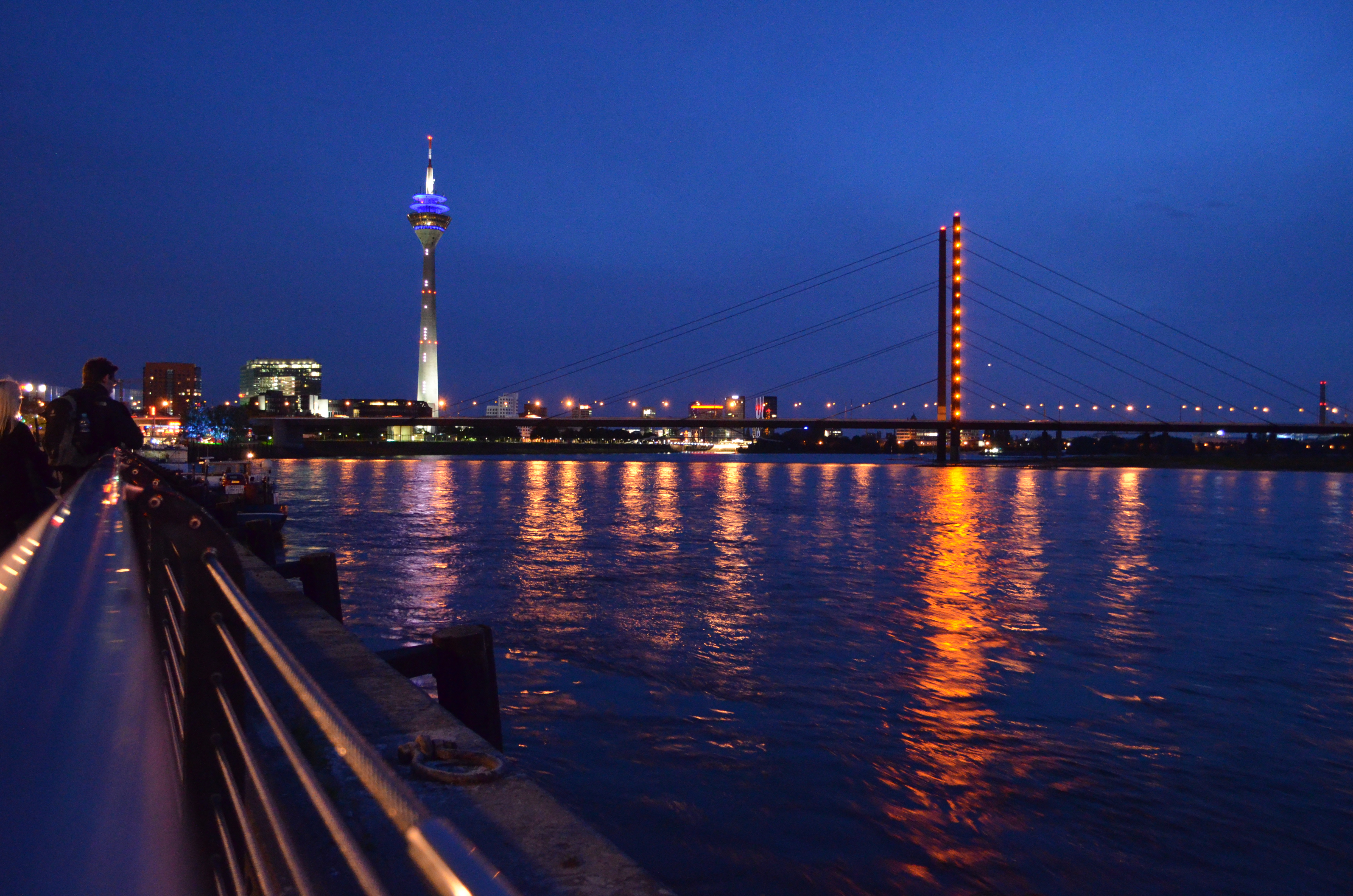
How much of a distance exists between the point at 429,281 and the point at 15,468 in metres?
163

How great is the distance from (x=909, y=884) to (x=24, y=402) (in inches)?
709

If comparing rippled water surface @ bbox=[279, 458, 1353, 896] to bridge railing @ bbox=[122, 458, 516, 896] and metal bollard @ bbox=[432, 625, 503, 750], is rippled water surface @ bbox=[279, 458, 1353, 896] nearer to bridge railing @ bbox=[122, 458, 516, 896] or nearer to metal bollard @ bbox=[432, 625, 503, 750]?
metal bollard @ bbox=[432, 625, 503, 750]

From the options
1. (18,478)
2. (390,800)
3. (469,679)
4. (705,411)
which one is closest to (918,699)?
(469,679)

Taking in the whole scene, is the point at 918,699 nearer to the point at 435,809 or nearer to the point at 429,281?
the point at 435,809

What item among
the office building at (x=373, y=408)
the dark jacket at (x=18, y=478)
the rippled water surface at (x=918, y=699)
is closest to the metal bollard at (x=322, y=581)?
the rippled water surface at (x=918, y=699)

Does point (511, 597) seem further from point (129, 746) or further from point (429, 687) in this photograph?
point (129, 746)

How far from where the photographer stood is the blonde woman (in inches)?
189

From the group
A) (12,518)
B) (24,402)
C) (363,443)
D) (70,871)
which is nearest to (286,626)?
(70,871)

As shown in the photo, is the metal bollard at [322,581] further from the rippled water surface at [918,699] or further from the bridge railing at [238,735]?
the bridge railing at [238,735]

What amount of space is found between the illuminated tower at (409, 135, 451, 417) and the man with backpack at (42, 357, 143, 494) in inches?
5667

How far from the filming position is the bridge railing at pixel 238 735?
1185mm

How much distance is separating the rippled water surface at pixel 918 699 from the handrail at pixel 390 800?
106 inches

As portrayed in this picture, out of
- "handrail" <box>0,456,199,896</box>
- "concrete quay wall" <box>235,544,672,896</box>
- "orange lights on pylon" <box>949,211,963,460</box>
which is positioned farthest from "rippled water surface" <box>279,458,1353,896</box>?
"orange lights on pylon" <box>949,211,963,460</box>

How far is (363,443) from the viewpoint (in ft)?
367
